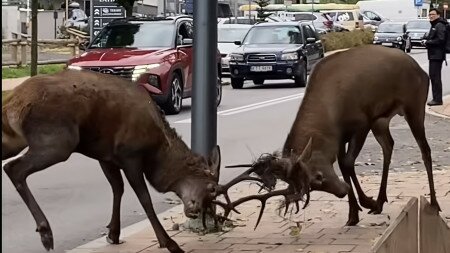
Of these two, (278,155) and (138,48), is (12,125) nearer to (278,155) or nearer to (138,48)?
(278,155)

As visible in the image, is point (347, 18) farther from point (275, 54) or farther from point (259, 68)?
point (275, 54)

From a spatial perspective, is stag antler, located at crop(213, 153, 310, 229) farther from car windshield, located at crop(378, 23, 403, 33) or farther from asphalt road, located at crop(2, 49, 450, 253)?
car windshield, located at crop(378, 23, 403, 33)

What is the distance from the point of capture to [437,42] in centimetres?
2125

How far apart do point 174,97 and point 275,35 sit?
35.0ft

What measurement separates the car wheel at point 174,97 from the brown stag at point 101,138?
12.7 metres

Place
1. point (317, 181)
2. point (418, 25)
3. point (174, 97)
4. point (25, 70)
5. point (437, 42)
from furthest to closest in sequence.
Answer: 1. point (418, 25)
2. point (25, 70)
3. point (437, 42)
4. point (174, 97)
5. point (317, 181)

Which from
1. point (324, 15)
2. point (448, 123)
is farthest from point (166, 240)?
point (324, 15)

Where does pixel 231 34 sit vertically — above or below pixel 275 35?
below

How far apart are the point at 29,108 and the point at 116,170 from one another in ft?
3.97

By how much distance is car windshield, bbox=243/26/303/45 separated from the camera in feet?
99.8

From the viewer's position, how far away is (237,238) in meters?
8.40

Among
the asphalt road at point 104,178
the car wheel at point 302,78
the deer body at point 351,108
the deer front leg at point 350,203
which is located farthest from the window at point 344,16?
the deer front leg at point 350,203

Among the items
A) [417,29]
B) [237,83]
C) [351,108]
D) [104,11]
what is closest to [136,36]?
[104,11]

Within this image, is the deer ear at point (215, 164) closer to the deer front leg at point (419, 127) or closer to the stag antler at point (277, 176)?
the stag antler at point (277, 176)
